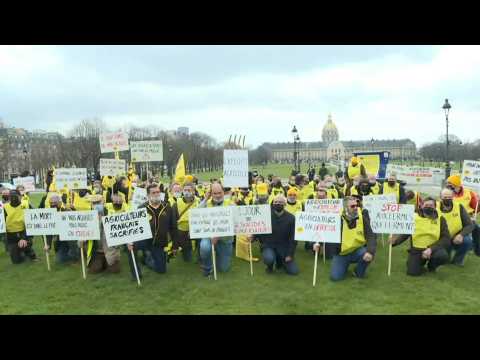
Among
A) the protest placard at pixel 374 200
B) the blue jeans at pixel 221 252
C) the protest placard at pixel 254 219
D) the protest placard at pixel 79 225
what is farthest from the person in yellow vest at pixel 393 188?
the protest placard at pixel 79 225

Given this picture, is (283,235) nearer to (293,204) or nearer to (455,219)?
(293,204)

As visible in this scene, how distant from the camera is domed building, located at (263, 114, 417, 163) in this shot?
6437 inches

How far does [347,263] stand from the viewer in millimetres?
7941

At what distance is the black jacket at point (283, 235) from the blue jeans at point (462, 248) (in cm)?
340

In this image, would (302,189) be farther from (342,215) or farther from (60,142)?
(60,142)

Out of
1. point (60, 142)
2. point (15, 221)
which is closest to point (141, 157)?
point (15, 221)

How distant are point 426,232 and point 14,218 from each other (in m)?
9.45

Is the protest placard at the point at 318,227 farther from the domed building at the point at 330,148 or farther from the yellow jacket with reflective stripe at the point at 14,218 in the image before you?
the domed building at the point at 330,148

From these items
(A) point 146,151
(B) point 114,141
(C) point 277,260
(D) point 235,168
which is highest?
(B) point 114,141

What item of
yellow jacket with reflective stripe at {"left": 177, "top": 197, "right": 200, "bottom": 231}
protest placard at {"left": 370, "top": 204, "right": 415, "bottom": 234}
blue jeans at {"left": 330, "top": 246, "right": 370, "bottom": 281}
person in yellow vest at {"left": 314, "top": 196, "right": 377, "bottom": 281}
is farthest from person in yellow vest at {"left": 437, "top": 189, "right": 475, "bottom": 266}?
yellow jacket with reflective stripe at {"left": 177, "top": 197, "right": 200, "bottom": 231}

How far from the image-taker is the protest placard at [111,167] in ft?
45.4

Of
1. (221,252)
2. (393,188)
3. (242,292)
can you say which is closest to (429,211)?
(393,188)

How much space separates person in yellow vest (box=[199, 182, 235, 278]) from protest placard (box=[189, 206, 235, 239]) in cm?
23
